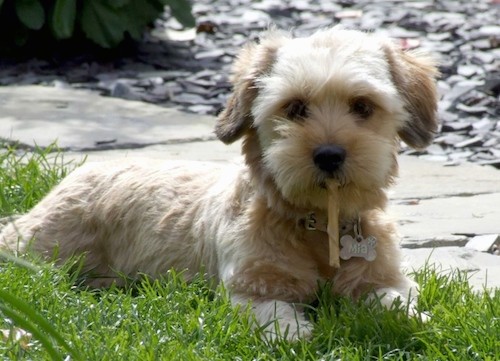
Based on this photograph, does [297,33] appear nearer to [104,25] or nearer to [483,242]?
[104,25]

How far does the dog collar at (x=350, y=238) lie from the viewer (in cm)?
430

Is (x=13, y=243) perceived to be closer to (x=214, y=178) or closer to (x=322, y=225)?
(x=214, y=178)

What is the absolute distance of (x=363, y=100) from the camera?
4.16 m

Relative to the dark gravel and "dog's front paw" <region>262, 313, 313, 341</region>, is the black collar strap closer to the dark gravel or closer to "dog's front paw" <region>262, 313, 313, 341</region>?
"dog's front paw" <region>262, 313, 313, 341</region>

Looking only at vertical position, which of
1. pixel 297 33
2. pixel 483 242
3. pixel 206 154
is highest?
pixel 483 242

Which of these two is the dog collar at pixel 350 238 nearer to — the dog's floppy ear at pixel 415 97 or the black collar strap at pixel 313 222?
the black collar strap at pixel 313 222

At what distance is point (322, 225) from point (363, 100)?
511 mm

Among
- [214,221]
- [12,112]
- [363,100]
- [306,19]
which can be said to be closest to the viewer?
[363,100]

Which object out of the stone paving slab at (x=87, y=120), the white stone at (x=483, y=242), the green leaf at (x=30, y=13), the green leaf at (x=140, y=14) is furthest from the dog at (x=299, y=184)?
the green leaf at (x=140, y=14)

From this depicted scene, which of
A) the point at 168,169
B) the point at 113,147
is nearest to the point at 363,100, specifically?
the point at 168,169

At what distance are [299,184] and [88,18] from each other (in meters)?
6.32

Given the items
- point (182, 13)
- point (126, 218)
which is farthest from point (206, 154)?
point (182, 13)

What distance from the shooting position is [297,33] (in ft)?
36.0

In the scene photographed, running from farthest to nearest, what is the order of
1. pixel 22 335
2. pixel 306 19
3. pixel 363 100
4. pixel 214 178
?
pixel 306 19, pixel 214 178, pixel 363 100, pixel 22 335
